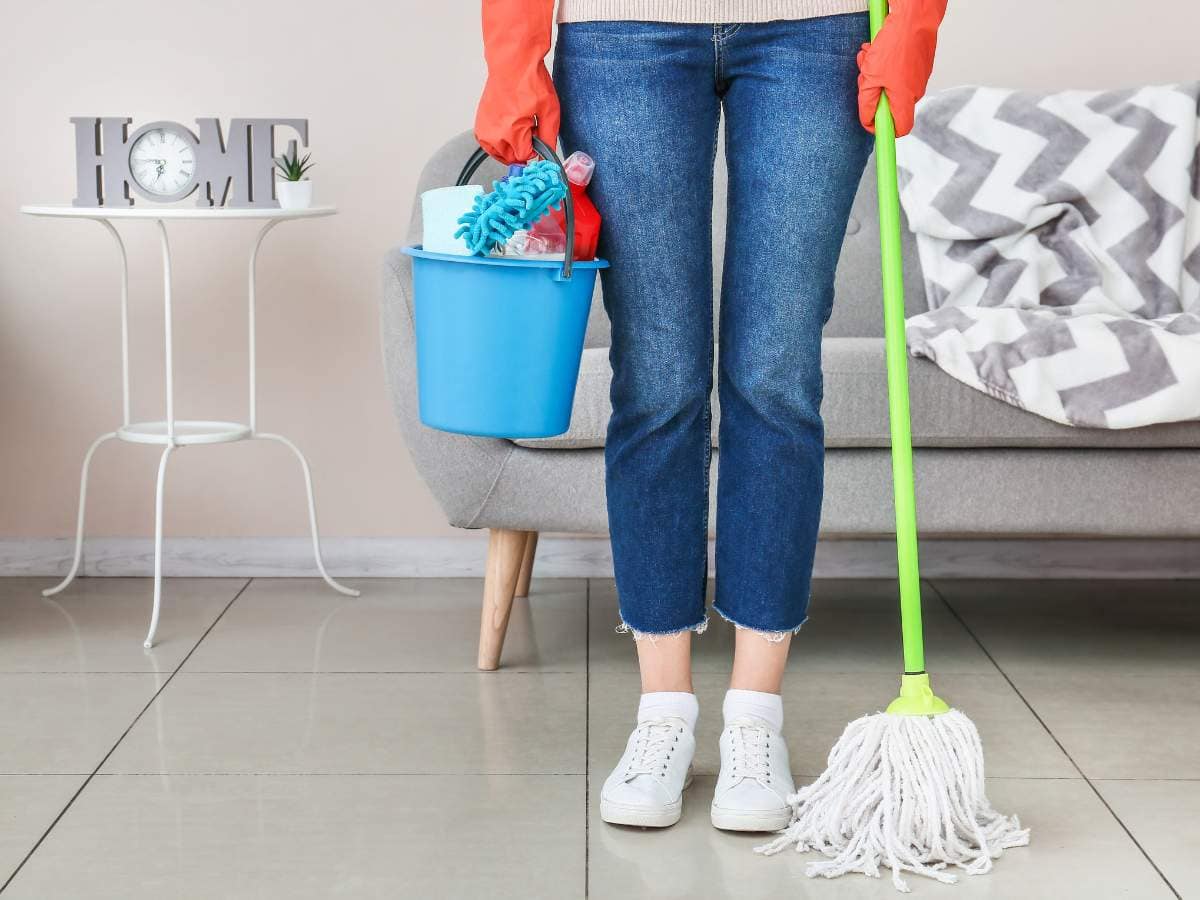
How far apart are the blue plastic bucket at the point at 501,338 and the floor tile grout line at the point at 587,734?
0.42 m

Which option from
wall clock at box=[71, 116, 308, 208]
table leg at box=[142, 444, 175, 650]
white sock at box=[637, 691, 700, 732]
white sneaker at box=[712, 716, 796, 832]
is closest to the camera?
white sneaker at box=[712, 716, 796, 832]

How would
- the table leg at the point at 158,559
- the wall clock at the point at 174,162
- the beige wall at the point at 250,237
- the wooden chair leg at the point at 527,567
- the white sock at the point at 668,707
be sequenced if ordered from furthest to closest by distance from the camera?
the beige wall at the point at 250,237, the wooden chair leg at the point at 527,567, the wall clock at the point at 174,162, the table leg at the point at 158,559, the white sock at the point at 668,707

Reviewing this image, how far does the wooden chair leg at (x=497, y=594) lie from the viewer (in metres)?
2.02

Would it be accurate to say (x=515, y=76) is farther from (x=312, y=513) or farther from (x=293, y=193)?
(x=312, y=513)

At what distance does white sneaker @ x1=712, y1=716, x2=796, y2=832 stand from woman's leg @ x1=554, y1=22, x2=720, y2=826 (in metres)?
0.05

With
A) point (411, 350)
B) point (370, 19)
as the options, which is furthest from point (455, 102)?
point (411, 350)

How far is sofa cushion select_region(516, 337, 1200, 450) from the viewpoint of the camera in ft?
6.42

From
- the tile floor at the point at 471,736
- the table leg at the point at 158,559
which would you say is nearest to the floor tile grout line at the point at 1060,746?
the tile floor at the point at 471,736

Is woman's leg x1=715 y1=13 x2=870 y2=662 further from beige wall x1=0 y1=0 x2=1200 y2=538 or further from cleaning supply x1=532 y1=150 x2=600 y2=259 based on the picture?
beige wall x1=0 y1=0 x2=1200 y2=538

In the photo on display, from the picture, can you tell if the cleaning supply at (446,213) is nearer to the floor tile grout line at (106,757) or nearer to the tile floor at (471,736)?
the tile floor at (471,736)

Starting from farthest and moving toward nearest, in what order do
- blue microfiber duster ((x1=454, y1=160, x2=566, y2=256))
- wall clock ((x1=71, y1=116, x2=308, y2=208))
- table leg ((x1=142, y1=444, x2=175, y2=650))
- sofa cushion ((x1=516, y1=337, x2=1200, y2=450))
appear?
1. wall clock ((x1=71, y1=116, x2=308, y2=208))
2. table leg ((x1=142, y1=444, x2=175, y2=650))
3. sofa cushion ((x1=516, y1=337, x2=1200, y2=450))
4. blue microfiber duster ((x1=454, y1=160, x2=566, y2=256))

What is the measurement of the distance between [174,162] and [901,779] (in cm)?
159

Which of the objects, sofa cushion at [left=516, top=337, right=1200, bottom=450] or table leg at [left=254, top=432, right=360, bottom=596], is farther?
table leg at [left=254, top=432, right=360, bottom=596]

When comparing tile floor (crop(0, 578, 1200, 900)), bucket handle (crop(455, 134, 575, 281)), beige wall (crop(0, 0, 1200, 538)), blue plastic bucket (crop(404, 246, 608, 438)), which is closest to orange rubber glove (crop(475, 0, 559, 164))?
bucket handle (crop(455, 134, 575, 281))
